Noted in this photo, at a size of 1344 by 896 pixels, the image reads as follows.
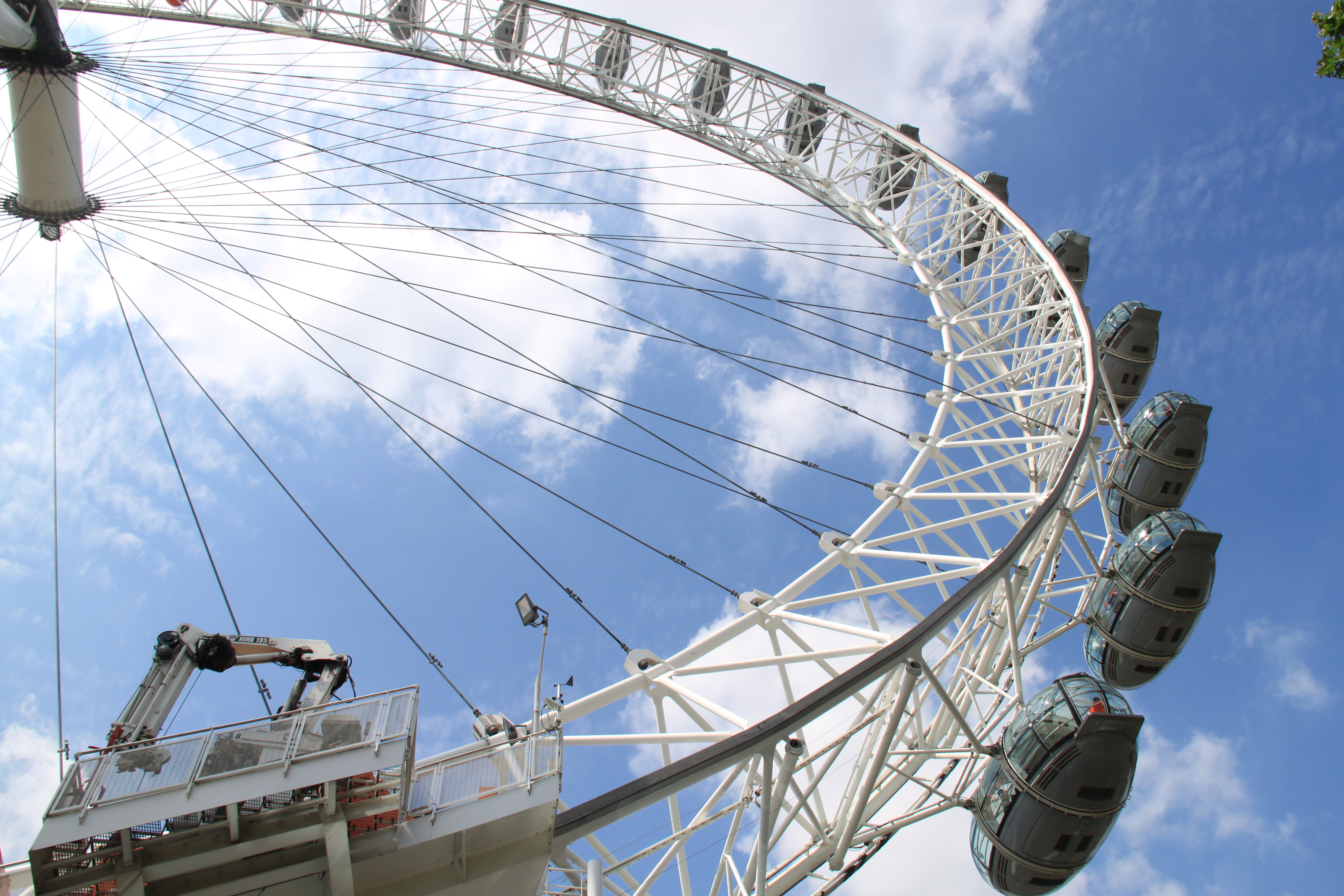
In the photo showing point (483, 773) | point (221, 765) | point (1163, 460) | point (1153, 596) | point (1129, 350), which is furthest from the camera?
point (1129, 350)

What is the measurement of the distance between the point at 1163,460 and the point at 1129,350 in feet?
17.4

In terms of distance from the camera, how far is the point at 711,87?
31.2 meters

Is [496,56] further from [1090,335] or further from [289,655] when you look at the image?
[289,655]

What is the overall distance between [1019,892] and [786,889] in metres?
4.11

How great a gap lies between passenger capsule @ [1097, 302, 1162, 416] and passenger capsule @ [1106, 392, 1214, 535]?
11.6 ft

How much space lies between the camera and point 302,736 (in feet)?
35.3

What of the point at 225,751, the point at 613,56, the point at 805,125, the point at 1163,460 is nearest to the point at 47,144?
the point at 225,751

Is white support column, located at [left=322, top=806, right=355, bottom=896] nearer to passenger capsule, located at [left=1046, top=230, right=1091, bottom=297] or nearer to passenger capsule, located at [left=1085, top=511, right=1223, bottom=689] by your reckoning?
passenger capsule, located at [left=1085, top=511, right=1223, bottom=689]

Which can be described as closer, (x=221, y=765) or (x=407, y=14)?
(x=221, y=765)

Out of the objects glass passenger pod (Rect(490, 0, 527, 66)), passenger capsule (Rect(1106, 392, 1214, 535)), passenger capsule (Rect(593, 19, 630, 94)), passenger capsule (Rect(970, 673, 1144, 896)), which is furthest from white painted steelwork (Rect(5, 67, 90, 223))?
passenger capsule (Rect(1106, 392, 1214, 535))

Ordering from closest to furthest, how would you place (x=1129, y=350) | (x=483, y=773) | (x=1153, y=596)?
1. (x=483, y=773)
2. (x=1153, y=596)
3. (x=1129, y=350)

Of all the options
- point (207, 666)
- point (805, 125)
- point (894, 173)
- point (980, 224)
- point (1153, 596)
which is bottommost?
point (207, 666)

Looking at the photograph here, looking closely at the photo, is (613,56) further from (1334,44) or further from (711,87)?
(1334,44)

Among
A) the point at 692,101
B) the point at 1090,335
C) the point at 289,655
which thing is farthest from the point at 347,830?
the point at 692,101
